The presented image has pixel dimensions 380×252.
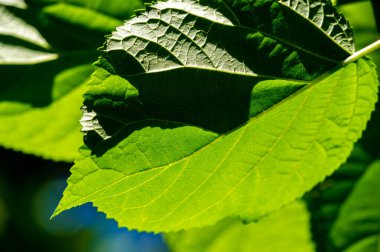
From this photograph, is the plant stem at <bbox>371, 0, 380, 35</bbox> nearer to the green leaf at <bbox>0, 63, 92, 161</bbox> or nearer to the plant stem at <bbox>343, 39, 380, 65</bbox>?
the plant stem at <bbox>343, 39, 380, 65</bbox>

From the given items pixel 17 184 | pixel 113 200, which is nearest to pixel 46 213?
pixel 17 184

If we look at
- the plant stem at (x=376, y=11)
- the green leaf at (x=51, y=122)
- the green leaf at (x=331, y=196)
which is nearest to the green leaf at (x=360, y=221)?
the green leaf at (x=331, y=196)

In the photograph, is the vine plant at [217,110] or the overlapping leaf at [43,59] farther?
the overlapping leaf at [43,59]

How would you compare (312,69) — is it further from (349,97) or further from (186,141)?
(186,141)

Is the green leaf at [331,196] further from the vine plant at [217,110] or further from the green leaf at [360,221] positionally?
the vine plant at [217,110]

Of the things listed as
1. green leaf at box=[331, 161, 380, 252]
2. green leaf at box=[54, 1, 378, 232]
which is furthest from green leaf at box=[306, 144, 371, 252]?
green leaf at box=[54, 1, 378, 232]

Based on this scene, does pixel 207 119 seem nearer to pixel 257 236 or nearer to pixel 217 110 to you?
pixel 217 110

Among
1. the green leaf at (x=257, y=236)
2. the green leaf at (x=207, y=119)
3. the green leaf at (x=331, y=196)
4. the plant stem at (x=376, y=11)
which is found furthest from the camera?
the green leaf at (x=257, y=236)

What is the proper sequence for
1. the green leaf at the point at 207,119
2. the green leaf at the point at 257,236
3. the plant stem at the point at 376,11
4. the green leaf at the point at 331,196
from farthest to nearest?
the green leaf at the point at 257,236 < the green leaf at the point at 331,196 < the plant stem at the point at 376,11 < the green leaf at the point at 207,119
